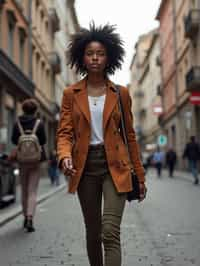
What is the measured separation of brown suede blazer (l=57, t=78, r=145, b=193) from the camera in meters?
3.56

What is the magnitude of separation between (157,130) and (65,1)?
57.7ft

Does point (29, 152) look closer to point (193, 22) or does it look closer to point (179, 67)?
point (193, 22)

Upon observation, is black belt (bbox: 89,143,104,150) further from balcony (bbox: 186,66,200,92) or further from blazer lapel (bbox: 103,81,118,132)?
balcony (bbox: 186,66,200,92)

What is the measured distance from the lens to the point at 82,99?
3.69 meters

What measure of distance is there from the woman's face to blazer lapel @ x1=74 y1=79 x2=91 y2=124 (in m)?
0.15

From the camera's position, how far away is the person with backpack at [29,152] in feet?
23.7

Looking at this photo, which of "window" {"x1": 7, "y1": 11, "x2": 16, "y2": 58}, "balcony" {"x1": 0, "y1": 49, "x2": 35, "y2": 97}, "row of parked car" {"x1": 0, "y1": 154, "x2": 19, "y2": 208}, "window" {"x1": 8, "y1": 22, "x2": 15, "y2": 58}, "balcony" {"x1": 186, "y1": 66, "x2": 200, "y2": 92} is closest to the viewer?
"row of parked car" {"x1": 0, "y1": 154, "x2": 19, "y2": 208}

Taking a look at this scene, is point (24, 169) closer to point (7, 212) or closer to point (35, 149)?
point (35, 149)

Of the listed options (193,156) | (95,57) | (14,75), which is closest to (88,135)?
(95,57)

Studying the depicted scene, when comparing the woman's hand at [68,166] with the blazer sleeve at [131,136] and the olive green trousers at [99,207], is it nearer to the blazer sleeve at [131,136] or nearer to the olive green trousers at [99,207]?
the olive green trousers at [99,207]

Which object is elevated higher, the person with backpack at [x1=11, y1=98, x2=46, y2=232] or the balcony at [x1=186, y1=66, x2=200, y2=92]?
the balcony at [x1=186, y1=66, x2=200, y2=92]

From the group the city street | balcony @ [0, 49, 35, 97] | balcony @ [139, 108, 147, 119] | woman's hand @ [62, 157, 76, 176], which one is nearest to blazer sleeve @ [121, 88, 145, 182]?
woman's hand @ [62, 157, 76, 176]

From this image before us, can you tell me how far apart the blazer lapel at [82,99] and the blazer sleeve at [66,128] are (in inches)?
→ 2.0

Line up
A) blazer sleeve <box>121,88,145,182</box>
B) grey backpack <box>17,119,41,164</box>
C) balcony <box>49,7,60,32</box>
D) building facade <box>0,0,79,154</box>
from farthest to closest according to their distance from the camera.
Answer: balcony <box>49,7,60,32</box>, building facade <box>0,0,79,154</box>, grey backpack <box>17,119,41,164</box>, blazer sleeve <box>121,88,145,182</box>
